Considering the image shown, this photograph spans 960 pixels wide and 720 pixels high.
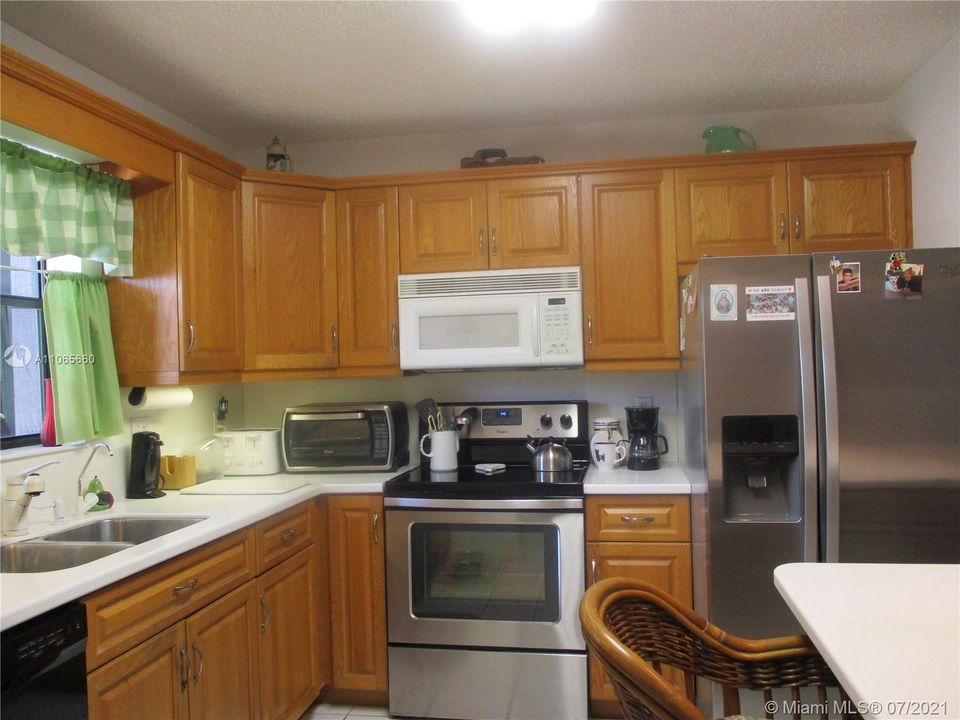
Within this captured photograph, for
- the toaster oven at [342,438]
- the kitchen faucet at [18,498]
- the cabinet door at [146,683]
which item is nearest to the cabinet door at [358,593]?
the toaster oven at [342,438]

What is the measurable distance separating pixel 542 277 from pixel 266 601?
1579mm

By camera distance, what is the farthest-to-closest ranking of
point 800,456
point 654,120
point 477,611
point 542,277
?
point 654,120 → point 542,277 → point 477,611 → point 800,456

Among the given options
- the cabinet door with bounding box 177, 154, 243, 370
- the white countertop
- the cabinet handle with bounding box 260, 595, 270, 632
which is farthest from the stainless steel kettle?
the cabinet door with bounding box 177, 154, 243, 370

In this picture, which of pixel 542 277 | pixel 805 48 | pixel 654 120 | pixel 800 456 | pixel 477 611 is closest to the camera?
pixel 800 456

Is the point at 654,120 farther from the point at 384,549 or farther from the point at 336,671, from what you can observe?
the point at 336,671

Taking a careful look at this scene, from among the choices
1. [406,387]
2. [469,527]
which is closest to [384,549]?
[469,527]

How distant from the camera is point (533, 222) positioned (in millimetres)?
2729

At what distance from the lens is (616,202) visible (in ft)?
8.79

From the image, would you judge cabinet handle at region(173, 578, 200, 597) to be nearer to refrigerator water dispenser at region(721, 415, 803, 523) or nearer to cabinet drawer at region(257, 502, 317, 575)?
cabinet drawer at region(257, 502, 317, 575)

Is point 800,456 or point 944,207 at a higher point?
point 944,207

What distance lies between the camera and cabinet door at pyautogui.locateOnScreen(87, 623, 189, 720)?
4.77ft

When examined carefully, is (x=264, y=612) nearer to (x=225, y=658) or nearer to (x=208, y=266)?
(x=225, y=658)

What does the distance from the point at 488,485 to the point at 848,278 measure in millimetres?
1395

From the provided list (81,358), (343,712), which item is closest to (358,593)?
(343,712)
